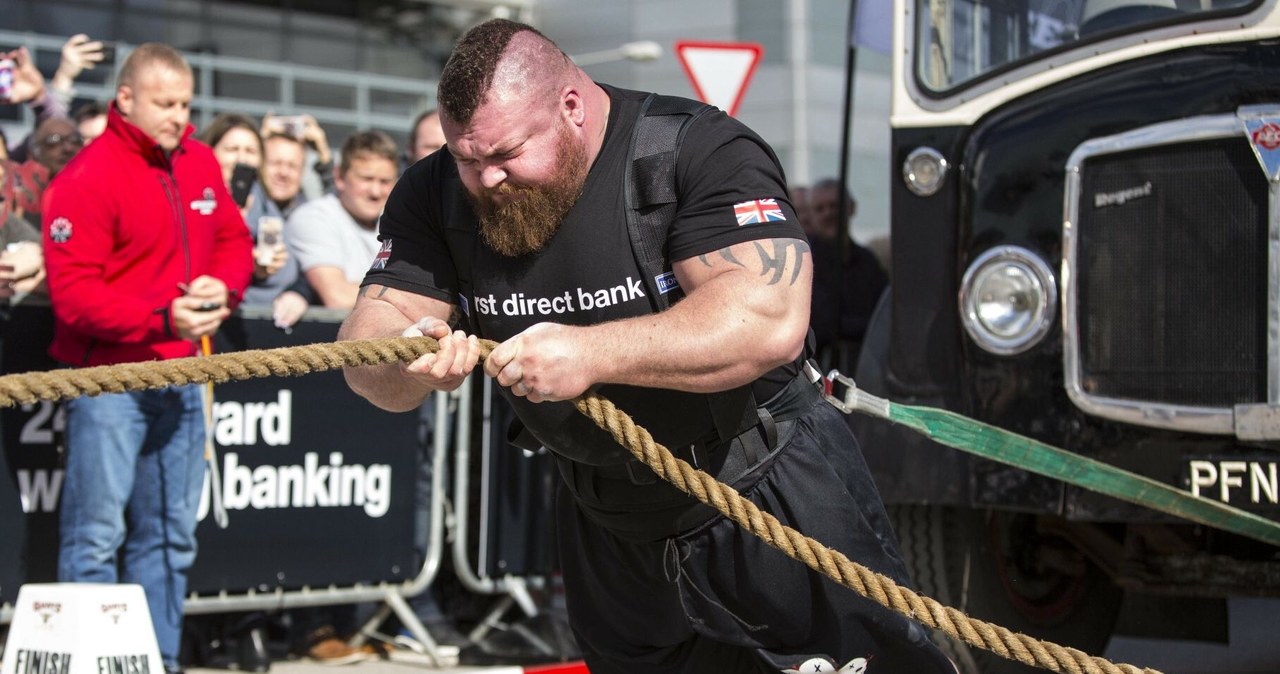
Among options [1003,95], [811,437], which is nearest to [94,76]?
[1003,95]

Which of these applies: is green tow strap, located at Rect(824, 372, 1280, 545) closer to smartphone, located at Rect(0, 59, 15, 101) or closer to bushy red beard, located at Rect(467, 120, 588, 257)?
bushy red beard, located at Rect(467, 120, 588, 257)

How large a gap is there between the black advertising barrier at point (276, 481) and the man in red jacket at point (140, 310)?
0.72 feet

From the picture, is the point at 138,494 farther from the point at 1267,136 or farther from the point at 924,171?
the point at 1267,136

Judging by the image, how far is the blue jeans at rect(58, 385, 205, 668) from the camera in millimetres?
5113

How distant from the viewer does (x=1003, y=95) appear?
4.88 metres

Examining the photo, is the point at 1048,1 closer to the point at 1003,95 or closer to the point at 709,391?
the point at 1003,95

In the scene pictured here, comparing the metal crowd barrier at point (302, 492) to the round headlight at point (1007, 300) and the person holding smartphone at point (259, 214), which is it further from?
the round headlight at point (1007, 300)

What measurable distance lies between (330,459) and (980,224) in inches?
108

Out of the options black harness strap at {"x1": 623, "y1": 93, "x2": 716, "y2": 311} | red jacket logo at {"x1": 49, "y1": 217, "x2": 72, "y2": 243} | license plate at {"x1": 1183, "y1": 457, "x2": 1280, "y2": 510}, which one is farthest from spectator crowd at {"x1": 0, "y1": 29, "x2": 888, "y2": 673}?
license plate at {"x1": 1183, "y1": 457, "x2": 1280, "y2": 510}

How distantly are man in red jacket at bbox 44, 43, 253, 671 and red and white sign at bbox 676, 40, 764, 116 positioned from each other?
342 cm

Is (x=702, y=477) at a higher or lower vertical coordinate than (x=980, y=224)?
lower

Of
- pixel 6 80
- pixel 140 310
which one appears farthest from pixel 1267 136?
pixel 6 80

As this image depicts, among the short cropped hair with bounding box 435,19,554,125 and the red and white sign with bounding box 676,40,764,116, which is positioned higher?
the red and white sign with bounding box 676,40,764,116

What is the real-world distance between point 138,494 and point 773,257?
3.18 meters
